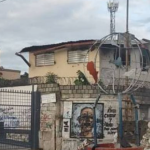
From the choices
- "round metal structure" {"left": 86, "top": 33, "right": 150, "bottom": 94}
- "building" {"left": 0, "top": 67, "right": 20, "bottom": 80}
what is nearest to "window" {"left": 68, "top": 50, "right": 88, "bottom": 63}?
"round metal structure" {"left": 86, "top": 33, "right": 150, "bottom": 94}

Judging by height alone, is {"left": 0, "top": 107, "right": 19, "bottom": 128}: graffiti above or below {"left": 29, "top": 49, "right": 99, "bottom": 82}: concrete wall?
below

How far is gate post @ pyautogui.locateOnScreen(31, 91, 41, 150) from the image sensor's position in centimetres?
1580

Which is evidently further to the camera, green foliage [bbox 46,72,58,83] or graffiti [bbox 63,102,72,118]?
green foliage [bbox 46,72,58,83]

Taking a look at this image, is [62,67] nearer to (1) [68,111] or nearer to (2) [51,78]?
(2) [51,78]

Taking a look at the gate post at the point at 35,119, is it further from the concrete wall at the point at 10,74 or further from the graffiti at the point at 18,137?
the concrete wall at the point at 10,74

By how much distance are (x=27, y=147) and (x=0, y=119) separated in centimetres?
151

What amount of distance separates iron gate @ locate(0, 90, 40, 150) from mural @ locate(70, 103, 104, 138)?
1455 millimetres

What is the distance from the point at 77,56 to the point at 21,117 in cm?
594

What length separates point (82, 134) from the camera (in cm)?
1576

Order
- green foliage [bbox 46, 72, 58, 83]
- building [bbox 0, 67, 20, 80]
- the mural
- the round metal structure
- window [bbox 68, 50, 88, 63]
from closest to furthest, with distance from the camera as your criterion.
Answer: the round metal structure
the mural
green foliage [bbox 46, 72, 58, 83]
window [bbox 68, 50, 88, 63]
building [bbox 0, 67, 20, 80]

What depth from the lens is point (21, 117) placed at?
52.0 ft

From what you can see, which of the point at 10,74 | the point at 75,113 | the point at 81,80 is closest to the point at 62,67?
the point at 81,80

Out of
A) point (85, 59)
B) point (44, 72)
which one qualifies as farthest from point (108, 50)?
point (44, 72)

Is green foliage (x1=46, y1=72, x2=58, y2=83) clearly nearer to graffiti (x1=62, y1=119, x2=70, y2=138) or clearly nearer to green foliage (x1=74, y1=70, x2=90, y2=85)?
green foliage (x1=74, y1=70, x2=90, y2=85)
